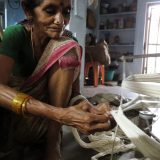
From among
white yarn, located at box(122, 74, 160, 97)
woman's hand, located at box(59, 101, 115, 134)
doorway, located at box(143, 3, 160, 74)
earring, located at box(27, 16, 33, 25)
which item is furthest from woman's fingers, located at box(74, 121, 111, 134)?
doorway, located at box(143, 3, 160, 74)

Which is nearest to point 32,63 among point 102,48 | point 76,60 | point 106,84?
point 76,60

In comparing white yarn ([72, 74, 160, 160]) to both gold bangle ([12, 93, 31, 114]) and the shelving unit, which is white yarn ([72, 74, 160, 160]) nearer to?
gold bangle ([12, 93, 31, 114])

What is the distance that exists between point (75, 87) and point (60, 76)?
21cm

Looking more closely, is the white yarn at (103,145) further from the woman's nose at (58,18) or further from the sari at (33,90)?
the woman's nose at (58,18)

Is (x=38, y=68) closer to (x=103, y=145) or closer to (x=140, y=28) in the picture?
(x=103, y=145)

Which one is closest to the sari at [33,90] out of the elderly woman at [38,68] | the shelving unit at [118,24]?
the elderly woman at [38,68]

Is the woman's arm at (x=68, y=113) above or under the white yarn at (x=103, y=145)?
above

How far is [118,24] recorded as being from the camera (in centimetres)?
505

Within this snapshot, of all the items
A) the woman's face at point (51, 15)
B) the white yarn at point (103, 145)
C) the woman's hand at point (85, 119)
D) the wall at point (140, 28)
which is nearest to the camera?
the woman's hand at point (85, 119)

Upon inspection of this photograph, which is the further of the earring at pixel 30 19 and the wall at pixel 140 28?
the wall at pixel 140 28

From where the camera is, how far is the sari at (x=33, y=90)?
2.79ft

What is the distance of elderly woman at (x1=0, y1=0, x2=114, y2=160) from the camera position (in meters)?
0.80

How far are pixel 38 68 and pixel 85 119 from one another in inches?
15.7

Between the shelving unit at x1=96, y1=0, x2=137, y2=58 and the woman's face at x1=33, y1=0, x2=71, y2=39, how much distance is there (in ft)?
13.4
